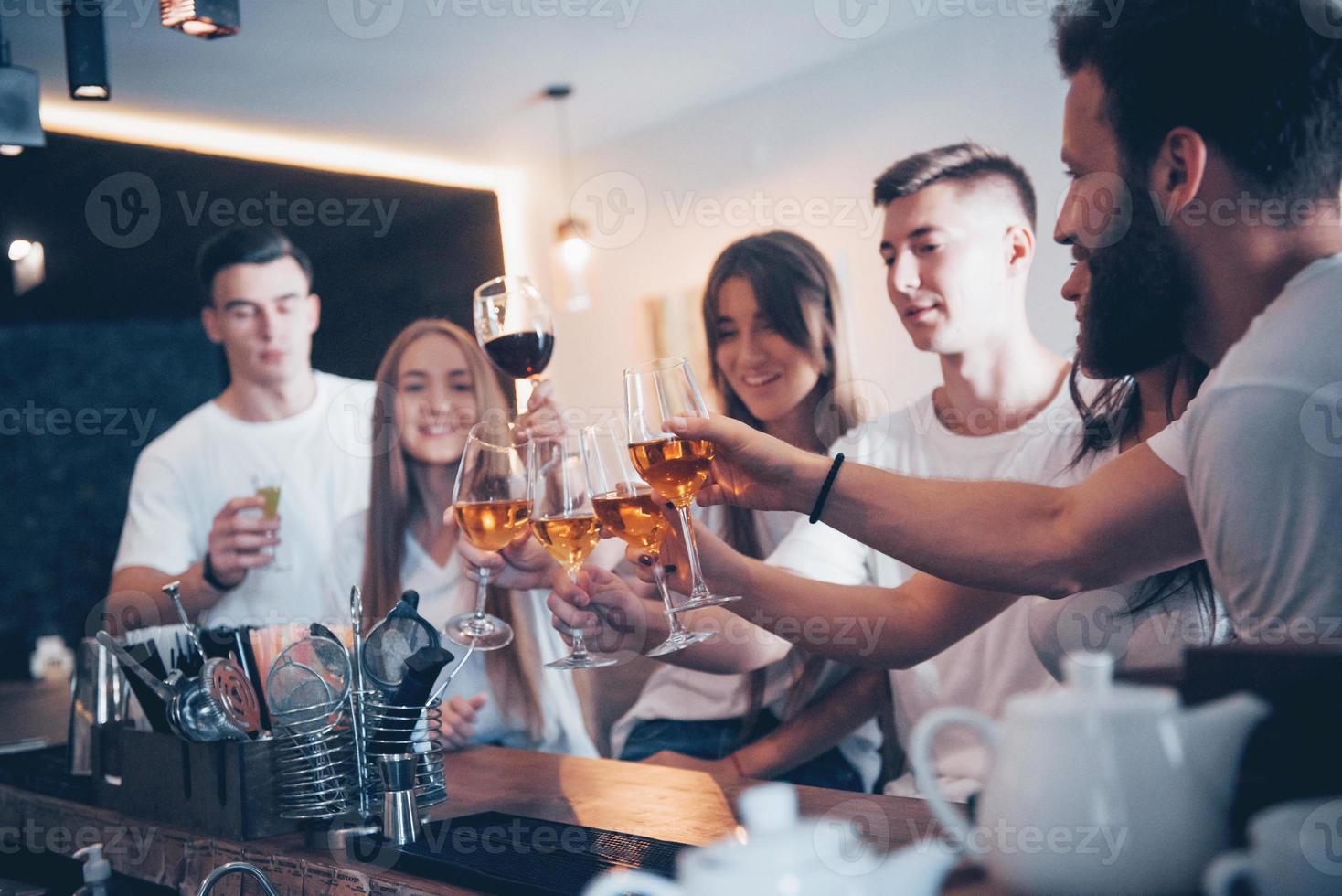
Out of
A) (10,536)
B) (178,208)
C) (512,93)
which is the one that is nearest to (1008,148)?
(512,93)

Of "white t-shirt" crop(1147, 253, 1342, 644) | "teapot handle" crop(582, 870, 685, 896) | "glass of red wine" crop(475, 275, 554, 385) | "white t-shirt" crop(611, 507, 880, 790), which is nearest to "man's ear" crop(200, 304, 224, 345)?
"white t-shirt" crop(611, 507, 880, 790)

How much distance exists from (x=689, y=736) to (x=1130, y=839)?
234cm

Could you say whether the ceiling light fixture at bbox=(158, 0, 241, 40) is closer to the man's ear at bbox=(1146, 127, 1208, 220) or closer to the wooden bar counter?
the wooden bar counter

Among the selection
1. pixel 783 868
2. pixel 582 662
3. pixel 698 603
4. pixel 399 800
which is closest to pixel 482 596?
pixel 582 662

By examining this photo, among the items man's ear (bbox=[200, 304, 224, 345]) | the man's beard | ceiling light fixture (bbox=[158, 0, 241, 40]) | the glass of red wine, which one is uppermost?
ceiling light fixture (bbox=[158, 0, 241, 40])

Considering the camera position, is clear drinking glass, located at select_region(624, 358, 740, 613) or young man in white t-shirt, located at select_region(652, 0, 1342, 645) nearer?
young man in white t-shirt, located at select_region(652, 0, 1342, 645)

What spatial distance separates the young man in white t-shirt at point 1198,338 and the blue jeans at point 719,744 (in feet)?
4.08

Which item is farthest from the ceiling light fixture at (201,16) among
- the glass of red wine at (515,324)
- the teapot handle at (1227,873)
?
the teapot handle at (1227,873)

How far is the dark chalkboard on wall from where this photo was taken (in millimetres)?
3652

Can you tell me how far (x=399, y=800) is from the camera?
59.8 inches

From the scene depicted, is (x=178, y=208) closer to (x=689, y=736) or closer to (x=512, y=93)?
(x=512, y=93)

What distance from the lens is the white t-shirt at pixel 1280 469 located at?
4.10 feet

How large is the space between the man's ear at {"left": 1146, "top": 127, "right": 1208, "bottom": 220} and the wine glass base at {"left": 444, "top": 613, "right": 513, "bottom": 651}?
1130 millimetres

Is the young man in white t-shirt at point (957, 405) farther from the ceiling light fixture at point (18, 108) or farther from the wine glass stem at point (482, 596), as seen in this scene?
the ceiling light fixture at point (18, 108)
